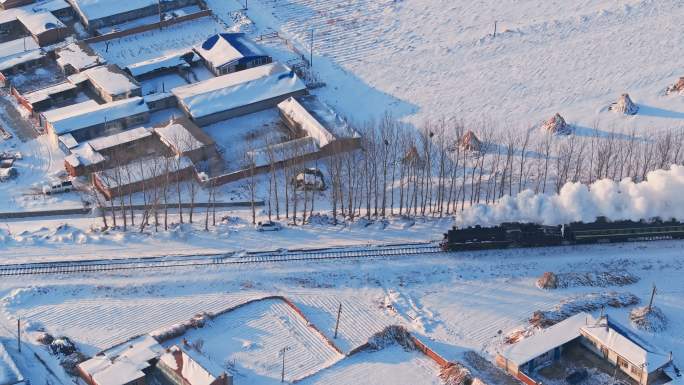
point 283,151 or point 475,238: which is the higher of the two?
point 283,151

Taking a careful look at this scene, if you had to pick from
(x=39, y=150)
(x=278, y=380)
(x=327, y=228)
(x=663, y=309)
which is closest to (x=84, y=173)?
(x=39, y=150)

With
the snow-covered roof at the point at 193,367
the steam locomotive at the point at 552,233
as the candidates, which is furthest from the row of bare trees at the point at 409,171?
the snow-covered roof at the point at 193,367

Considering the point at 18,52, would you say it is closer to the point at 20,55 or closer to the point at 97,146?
the point at 20,55

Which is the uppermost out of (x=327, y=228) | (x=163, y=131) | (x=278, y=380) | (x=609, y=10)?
(x=609, y=10)

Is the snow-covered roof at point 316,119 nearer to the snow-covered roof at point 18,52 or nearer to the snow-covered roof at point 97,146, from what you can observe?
the snow-covered roof at point 97,146

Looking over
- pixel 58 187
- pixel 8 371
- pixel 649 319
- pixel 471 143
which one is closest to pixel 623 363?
pixel 649 319

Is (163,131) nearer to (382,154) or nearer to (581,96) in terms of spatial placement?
(382,154)

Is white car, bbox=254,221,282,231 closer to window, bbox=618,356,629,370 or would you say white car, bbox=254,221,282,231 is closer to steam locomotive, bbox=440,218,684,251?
steam locomotive, bbox=440,218,684,251
